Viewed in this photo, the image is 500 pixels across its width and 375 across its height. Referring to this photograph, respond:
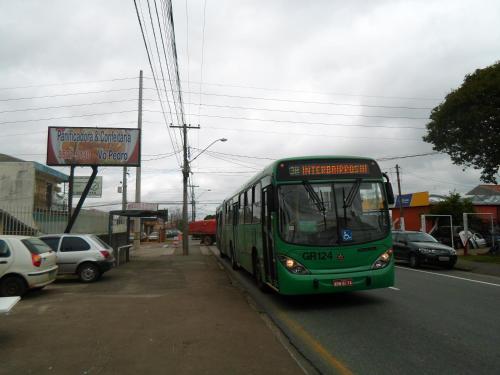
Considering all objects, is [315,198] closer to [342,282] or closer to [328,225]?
[328,225]

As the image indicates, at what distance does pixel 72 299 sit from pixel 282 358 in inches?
252

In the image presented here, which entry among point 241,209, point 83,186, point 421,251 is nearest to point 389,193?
point 241,209

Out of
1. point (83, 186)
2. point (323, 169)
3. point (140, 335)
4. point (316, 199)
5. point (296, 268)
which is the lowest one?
point (140, 335)

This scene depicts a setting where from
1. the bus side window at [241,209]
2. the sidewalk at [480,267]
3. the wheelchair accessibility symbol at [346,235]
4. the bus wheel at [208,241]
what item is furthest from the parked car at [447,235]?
the wheelchair accessibility symbol at [346,235]

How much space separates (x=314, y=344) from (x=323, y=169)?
367 cm

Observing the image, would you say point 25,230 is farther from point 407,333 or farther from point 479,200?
point 479,200

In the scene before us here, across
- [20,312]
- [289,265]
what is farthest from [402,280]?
[20,312]

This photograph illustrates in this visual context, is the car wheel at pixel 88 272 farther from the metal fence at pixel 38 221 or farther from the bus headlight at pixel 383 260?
the bus headlight at pixel 383 260

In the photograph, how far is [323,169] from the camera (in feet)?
29.0

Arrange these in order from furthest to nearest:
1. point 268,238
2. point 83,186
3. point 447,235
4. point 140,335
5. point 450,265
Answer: point 83,186, point 447,235, point 450,265, point 268,238, point 140,335

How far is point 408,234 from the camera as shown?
19.1 meters

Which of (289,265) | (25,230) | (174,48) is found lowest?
(289,265)

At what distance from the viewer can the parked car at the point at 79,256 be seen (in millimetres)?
13297

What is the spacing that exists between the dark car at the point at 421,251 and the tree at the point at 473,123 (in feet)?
15.0
